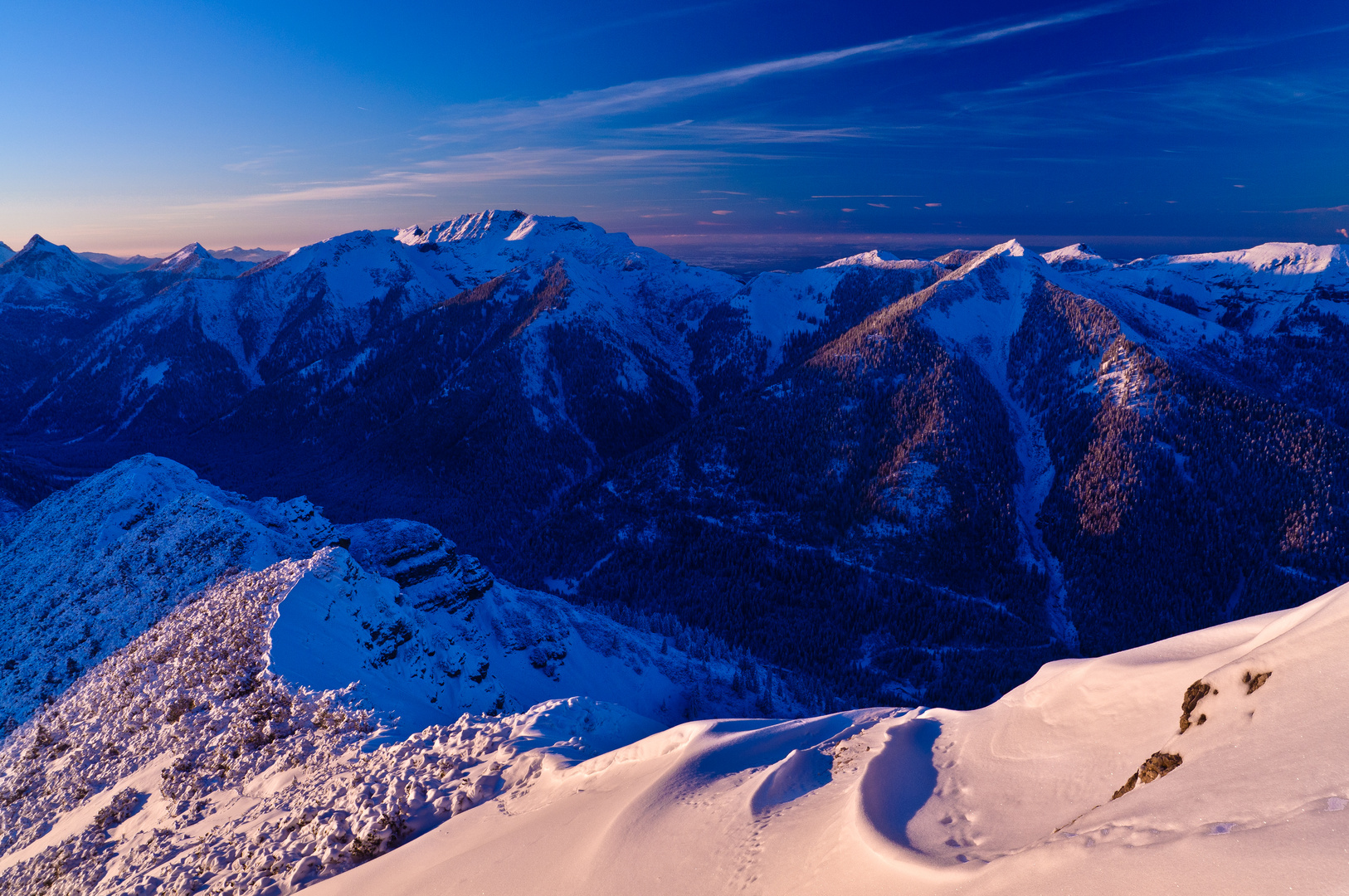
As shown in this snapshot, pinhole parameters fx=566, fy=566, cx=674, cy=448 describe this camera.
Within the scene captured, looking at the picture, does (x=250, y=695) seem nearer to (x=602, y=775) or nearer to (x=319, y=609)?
(x=319, y=609)

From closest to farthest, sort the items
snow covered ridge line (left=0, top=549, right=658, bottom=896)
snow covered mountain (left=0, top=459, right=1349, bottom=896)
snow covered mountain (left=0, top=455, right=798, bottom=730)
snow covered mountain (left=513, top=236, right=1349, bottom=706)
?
snow covered mountain (left=0, top=459, right=1349, bottom=896), snow covered ridge line (left=0, top=549, right=658, bottom=896), snow covered mountain (left=0, top=455, right=798, bottom=730), snow covered mountain (left=513, top=236, right=1349, bottom=706)

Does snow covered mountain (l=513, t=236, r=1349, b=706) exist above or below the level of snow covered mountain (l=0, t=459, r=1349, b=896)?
below

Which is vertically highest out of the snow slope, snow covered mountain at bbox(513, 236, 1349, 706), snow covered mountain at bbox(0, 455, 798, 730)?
the snow slope

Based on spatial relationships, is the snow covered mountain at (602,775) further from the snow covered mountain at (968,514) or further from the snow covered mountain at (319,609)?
the snow covered mountain at (968,514)

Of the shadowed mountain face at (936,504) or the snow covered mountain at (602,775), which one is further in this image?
the shadowed mountain face at (936,504)

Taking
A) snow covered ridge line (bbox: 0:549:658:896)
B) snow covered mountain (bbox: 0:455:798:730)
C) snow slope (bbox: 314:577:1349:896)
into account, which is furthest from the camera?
snow covered mountain (bbox: 0:455:798:730)

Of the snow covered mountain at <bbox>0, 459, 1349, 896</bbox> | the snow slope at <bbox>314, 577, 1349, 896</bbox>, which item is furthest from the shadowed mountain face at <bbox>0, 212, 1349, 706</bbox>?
the snow slope at <bbox>314, 577, 1349, 896</bbox>

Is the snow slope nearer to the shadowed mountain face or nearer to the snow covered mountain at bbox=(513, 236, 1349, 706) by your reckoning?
the shadowed mountain face

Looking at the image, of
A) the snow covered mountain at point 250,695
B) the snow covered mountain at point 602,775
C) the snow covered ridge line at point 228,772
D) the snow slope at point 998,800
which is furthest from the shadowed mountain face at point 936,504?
the snow slope at point 998,800

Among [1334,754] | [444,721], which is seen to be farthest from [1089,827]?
[444,721]
